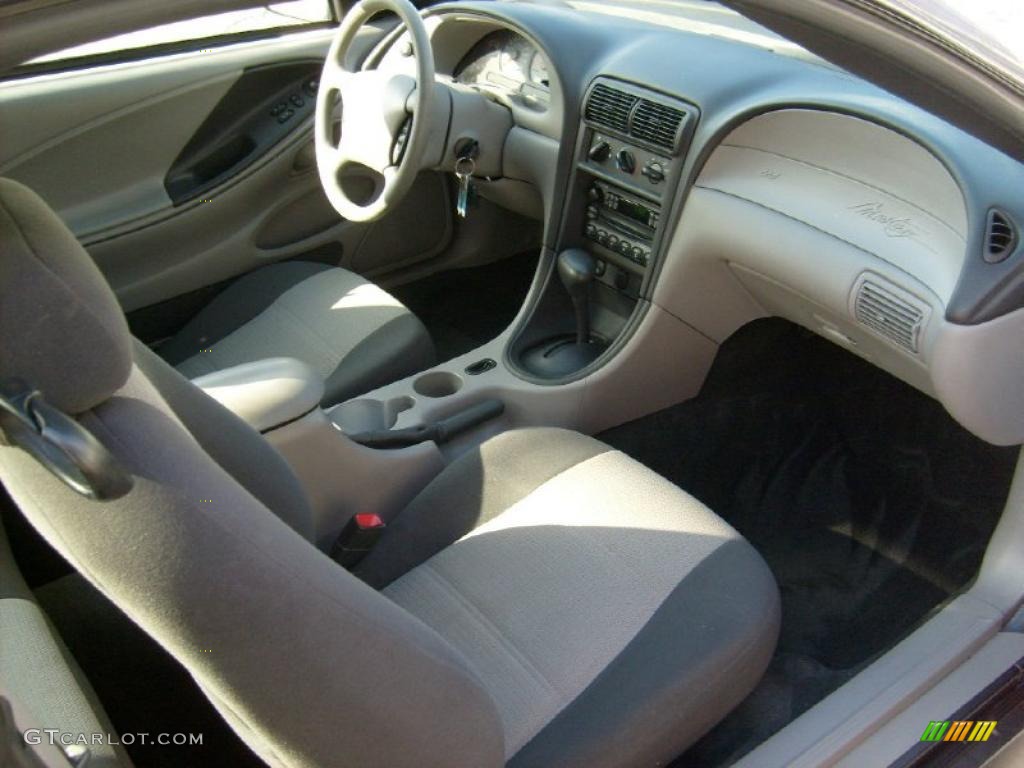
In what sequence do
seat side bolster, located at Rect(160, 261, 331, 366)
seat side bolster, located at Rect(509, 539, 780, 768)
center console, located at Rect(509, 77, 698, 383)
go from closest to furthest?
seat side bolster, located at Rect(509, 539, 780, 768), center console, located at Rect(509, 77, 698, 383), seat side bolster, located at Rect(160, 261, 331, 366)

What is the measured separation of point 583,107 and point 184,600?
156 centimetres

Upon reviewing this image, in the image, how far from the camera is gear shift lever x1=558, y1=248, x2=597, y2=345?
210 cm

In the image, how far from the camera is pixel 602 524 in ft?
4.73

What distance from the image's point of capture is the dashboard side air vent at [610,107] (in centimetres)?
192

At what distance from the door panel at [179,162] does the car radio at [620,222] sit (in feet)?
2.50

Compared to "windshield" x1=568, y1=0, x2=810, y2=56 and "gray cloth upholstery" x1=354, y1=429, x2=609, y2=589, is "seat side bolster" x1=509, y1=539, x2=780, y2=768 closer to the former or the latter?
"gray cloth upholstery" x1=354, y1=429, x2=609, y2=589

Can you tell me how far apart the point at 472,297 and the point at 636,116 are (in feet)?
3.38

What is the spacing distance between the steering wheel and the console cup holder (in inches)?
14.2

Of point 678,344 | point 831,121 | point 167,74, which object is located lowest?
point 678,344

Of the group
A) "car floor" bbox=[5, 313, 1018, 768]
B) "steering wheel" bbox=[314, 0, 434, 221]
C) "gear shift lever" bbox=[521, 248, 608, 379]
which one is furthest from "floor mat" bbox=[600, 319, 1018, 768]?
"steering wheel" bbox=[314, 0, 434, 221]

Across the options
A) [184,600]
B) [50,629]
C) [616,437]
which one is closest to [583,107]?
[616,437]

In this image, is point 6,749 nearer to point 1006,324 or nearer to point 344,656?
point 344,656

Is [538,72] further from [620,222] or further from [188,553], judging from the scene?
[188,553]

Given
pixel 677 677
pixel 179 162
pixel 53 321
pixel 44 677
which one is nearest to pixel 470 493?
pixel 677 677
